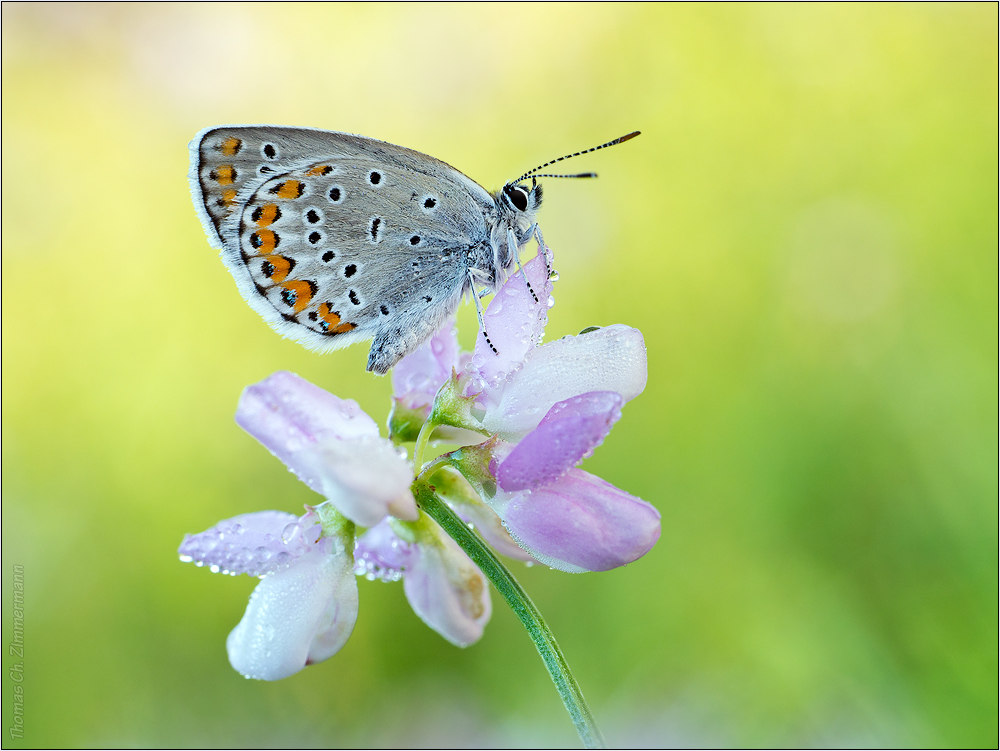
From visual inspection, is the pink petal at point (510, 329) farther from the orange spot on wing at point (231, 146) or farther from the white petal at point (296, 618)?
the orange spot on wing at point (231, 146)

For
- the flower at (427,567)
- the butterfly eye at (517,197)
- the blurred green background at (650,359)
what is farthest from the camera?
the blurred green background at (650,359)

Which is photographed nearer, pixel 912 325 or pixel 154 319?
pixel 912 325

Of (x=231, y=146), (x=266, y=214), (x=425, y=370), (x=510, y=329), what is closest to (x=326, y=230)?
(x=266, y=214)

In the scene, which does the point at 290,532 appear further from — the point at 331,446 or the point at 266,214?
the point at 266,214

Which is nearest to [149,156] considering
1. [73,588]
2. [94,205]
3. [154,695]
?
[94,205]

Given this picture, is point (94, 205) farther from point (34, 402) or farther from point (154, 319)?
point (34, 402)

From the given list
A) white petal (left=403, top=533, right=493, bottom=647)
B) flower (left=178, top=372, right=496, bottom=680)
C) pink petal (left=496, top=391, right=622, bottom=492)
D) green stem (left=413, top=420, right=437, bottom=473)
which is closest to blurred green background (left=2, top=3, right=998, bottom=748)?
white petal (left=403, top=533, right=493, bottom=647)

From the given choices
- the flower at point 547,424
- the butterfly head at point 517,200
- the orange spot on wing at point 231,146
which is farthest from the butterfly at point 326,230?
the flower at point 547,424
